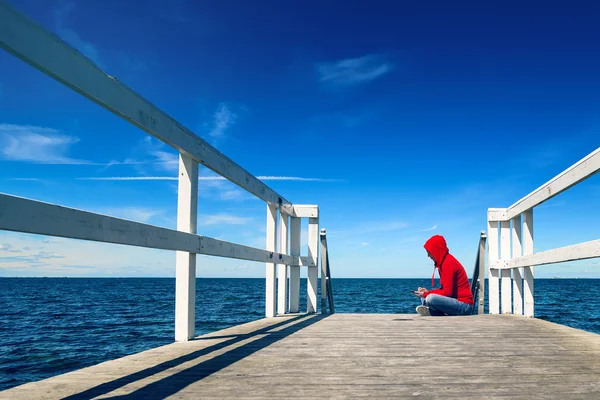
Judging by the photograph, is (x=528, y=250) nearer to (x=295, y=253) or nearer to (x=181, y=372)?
(x=295, y=253)

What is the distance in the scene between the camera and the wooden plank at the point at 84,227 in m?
1.67

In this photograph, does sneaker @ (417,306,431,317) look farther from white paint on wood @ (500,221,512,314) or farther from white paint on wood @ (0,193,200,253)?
white paint on wood @ (0,193,200,253)

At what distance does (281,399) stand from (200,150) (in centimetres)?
217

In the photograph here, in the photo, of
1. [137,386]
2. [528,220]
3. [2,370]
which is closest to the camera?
[137,386]

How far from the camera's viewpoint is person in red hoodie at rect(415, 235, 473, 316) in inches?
242

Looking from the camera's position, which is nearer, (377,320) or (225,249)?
(225,249)

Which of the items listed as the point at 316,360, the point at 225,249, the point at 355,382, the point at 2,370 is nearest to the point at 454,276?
the point at 225,249

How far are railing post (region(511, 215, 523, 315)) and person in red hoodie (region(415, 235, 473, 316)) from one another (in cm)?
55

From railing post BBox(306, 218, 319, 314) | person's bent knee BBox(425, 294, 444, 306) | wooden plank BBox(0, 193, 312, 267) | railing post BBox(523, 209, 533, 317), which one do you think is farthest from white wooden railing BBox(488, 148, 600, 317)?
wooden plank BBox(0, 193, 312, 267)

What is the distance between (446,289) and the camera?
20.4ft

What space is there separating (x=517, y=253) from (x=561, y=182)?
6.42ft

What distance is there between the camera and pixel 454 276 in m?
6.12

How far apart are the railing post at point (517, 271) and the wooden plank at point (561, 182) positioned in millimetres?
134

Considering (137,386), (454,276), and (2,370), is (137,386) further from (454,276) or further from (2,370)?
(2,370)
